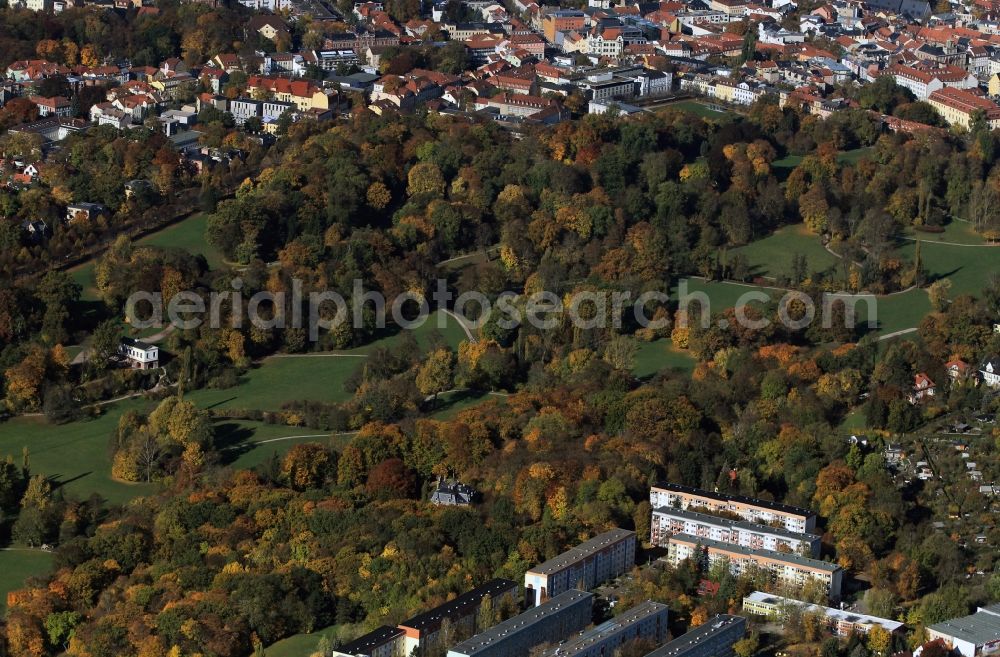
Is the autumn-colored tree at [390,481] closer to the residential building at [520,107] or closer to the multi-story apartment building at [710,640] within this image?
the multi-story apartment building at [710,640]

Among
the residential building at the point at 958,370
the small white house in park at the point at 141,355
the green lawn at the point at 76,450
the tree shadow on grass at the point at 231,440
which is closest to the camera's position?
the green lawn at the point at 76,450

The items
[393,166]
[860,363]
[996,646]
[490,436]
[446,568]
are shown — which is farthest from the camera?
[393,166]

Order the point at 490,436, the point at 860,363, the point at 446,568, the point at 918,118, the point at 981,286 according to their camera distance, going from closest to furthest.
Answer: the point at 446,568
the point at 490,436
the point at 860,363
the point at 981,286
the point at 918,118

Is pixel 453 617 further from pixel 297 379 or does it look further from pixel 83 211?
pixel 83 211

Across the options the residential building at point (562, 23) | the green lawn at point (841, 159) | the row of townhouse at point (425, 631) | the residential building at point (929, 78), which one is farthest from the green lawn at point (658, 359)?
the residential building at point (562, 23)

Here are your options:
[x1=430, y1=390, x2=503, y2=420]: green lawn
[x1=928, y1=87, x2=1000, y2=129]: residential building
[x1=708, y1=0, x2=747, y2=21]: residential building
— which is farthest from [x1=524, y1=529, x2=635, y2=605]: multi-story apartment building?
[x1=708, y1=0, x2=747, y2=21]: residential building

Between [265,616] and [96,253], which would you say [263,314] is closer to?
[96,253]

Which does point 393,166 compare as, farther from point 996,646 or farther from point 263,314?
point 996,646

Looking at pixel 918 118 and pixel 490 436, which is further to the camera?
pixel 918 118

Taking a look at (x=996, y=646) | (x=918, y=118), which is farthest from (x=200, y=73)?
(x=996, y=646)
